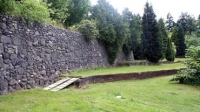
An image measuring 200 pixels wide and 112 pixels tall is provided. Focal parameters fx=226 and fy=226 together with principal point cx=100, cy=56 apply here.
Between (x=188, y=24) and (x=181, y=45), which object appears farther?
(x=188, y=24)

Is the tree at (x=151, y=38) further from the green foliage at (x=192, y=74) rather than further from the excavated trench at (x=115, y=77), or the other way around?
the green foliage at (x=192, y=74)

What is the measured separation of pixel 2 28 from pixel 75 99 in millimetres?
2997

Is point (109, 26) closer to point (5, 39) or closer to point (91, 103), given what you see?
point (5, 39)

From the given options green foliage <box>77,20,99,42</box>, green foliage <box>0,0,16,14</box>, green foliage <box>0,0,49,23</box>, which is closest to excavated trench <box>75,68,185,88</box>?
green foliage <box>0,0,49,23</box>

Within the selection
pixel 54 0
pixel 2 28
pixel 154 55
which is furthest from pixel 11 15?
pixel 154 55

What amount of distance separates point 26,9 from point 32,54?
156 cm

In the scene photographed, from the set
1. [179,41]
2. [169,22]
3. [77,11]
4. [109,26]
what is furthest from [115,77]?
[169,22]

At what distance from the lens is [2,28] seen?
6.62 meters

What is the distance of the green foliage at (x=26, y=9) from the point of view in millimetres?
6729

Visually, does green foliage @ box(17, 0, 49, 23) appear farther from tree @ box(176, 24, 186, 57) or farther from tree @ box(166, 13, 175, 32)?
tree @ box(166, 13, 175, 32)

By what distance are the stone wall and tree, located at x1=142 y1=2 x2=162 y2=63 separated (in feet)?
39.2

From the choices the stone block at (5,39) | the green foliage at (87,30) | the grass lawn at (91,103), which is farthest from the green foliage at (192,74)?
the stone block at (5,39)

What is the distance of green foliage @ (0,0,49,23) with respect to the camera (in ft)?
Answer: 22.1

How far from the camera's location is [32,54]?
7973mm
